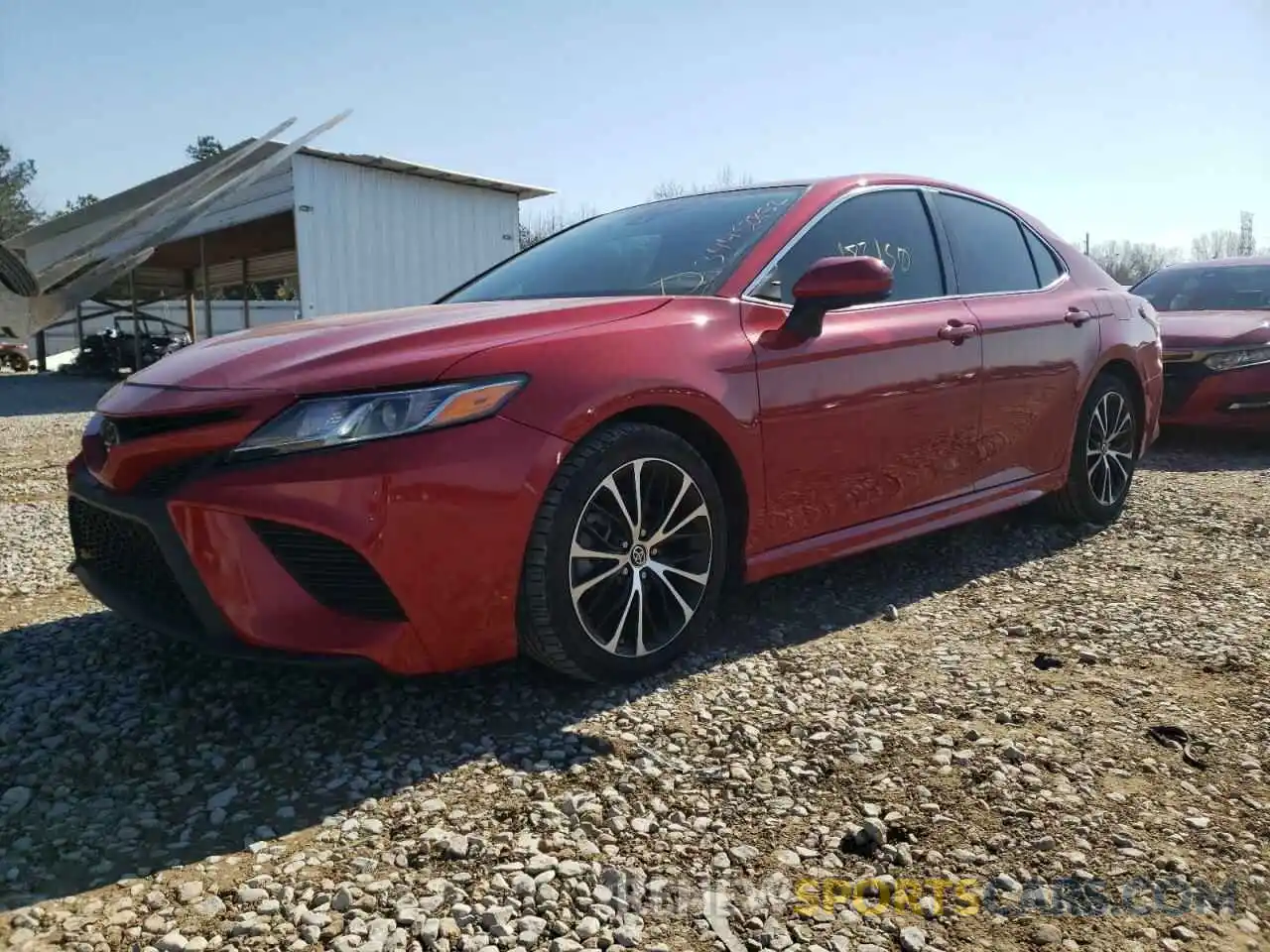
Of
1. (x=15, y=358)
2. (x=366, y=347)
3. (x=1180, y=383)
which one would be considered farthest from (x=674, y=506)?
(x=15, y=358)

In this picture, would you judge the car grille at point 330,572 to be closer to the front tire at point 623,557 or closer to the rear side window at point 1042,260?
the front tire at point 623,557

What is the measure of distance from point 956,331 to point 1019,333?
486 mm

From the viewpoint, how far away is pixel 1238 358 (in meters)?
6.82

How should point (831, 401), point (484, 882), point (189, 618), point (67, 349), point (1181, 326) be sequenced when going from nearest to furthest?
point (484, 882), point (189, 618), point (831, 401), point (1181, 326), point (67, 349)

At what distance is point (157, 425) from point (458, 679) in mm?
1085

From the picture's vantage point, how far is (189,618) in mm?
2480

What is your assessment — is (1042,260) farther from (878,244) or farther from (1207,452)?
(1207,452)

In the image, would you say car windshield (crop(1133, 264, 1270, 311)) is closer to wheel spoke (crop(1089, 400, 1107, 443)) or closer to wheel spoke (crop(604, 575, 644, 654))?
wheel spoke (crop(1089, 400, 1107, 443))

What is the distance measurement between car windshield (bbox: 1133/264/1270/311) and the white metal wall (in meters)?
10.5

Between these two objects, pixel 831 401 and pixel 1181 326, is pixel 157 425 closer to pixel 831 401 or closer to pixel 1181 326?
pixel 831 401

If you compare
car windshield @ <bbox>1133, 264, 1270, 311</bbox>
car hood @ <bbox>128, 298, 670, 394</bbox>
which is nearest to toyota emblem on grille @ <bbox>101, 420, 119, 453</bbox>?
car hood @ <bbox>128, 298, 670, 394</bbox>

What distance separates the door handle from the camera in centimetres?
367

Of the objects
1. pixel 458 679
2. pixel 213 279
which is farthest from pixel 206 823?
pixel 213 279

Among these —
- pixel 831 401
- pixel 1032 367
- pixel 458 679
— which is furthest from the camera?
pixel 1032 367
